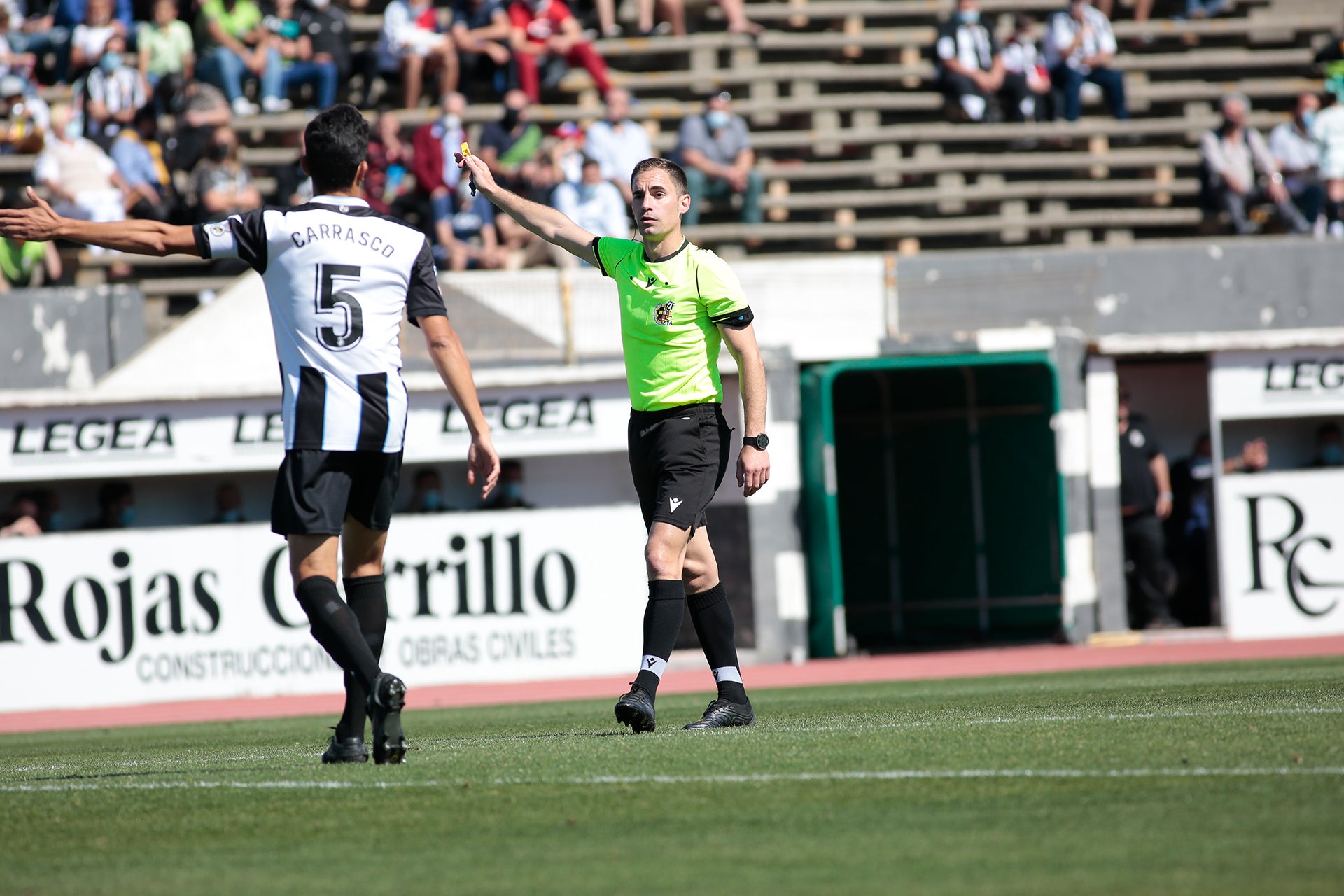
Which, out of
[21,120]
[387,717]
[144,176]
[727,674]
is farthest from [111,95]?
[387,717]

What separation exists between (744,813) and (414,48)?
15695 mm

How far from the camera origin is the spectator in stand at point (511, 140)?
17875 mm

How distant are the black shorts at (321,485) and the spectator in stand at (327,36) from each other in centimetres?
1365

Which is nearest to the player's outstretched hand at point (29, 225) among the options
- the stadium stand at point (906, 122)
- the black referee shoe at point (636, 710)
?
the black referee shoe at point (636, 710)

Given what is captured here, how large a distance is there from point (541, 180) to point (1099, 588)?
713 cm

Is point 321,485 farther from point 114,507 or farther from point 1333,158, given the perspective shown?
point 1333,158

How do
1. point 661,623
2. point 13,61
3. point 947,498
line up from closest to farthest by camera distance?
point 661,623 → point 947,498 → point 13,61

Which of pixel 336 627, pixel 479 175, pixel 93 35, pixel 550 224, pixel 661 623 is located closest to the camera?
pixel 336 627

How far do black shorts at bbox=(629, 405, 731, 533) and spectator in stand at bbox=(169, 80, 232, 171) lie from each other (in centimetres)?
1168

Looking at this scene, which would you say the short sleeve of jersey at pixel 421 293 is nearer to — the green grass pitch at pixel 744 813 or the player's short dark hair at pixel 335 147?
the player's short dark hair at pixel 335 147

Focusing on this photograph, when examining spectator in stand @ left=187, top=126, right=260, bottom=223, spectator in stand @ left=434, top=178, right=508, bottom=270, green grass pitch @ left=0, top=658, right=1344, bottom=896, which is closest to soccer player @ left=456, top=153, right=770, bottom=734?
green grass pitch @ left=0, top=658, right=1344, bottom=896

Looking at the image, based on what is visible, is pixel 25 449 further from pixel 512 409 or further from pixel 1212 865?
pixel 1212 865

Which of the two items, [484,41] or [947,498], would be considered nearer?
[947,498]

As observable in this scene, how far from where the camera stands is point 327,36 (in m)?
18.5
